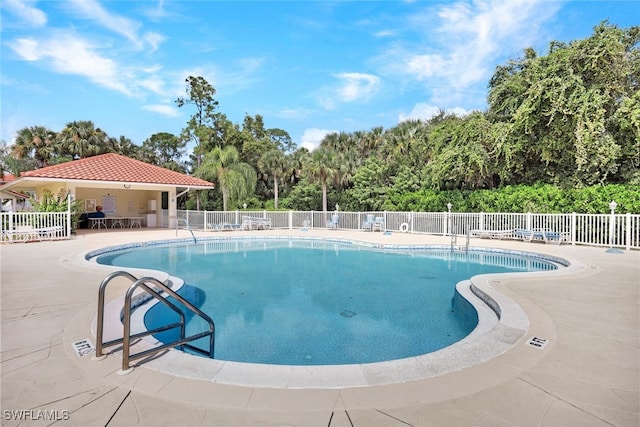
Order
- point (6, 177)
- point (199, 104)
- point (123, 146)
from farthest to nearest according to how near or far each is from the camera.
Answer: point (6, 177) < point (199, 104) < point (123, 146)

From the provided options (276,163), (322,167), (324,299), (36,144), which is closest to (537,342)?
(324,299)

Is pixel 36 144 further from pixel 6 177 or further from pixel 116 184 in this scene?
pixel 116 184

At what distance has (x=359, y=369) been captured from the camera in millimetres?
2779

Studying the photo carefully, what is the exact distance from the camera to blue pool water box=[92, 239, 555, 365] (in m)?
4.09

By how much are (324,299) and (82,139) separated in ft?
Result: 96.8

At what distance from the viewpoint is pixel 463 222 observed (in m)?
15.1

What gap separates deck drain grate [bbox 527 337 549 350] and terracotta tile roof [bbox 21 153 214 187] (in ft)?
58.6

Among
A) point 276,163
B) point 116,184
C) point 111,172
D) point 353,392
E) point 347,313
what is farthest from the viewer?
point 276,163

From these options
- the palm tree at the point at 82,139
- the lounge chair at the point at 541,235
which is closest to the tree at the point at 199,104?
the palm tree at the point at 82,139

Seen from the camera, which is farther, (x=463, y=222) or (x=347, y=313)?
(x=463, y=222)

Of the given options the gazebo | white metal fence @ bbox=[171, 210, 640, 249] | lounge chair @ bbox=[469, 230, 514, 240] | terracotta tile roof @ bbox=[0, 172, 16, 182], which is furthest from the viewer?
terracotta tile roof @ bbox=[0, 172, 16, 182]

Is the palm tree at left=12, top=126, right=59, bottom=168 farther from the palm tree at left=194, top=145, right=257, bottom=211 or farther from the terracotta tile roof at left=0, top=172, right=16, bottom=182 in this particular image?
A: the palm tree at left=194, top=145, right=257, bottom=211

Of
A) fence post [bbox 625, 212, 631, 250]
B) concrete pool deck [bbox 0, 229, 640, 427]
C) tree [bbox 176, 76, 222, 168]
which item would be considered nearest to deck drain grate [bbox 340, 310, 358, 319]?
concrete pool deck [bbox 0, 229, 640, 427]

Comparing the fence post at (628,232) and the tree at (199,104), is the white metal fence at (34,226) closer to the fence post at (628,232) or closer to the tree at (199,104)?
the tree at (199,104)
